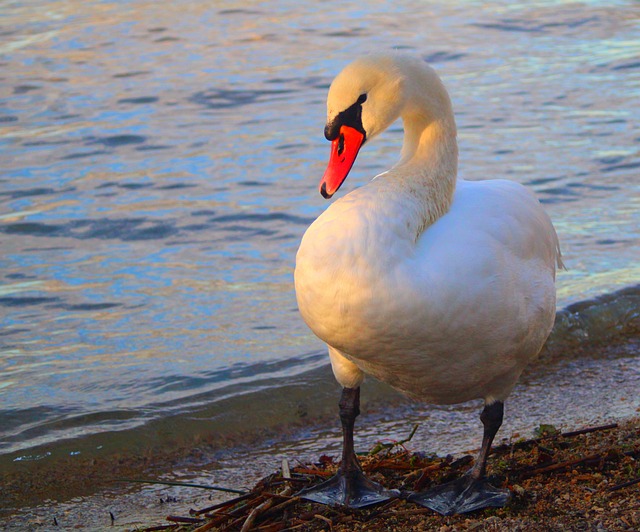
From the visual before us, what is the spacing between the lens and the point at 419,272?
12.4ft

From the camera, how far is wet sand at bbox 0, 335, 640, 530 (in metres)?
5.06

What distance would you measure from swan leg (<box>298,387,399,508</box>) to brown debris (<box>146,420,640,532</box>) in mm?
51

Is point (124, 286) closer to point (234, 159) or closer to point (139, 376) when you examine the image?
point (139, 376)

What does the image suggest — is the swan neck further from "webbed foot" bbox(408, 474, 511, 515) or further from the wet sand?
the wet sand

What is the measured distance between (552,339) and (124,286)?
310 centimetres

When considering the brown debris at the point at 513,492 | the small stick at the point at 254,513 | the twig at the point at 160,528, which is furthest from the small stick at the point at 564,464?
the twig at the point at 160,528

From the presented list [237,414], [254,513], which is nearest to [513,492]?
[254,513]

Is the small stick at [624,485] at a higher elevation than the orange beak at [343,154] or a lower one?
lower

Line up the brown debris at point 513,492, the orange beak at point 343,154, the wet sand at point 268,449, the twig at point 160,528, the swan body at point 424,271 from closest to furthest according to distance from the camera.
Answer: the swan body at point 424,271 < the brown debris at point 513,492 < the orange beak at point 343,154 < the twig at point 160,528 < the wet sand at point 268,449

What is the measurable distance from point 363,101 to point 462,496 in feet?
5.39

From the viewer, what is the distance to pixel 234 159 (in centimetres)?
1048

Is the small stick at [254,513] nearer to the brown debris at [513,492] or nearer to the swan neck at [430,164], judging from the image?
the brown debris at [513,492]

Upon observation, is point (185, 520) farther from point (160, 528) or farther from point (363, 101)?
point (363, 101)

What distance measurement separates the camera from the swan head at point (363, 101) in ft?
13.3
